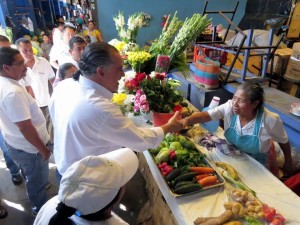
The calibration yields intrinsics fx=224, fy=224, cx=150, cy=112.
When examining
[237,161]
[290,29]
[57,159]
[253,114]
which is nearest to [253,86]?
[253,114]

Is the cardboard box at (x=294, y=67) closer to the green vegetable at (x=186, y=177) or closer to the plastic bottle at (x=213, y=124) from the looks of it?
the plastic bottle at (x=213, y=124)

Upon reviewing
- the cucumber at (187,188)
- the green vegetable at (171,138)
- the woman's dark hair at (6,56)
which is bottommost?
the cucumber at (187,188)

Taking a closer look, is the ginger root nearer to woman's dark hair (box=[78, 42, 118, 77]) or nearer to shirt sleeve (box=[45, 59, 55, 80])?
woman's dark hair (box=[78, 42, 118, 77])

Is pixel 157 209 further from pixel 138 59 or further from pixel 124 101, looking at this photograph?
pixel 138 59

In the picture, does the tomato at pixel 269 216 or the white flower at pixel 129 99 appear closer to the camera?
the tomato at pixel 269 216

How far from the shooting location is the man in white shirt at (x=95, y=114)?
3.85 ft

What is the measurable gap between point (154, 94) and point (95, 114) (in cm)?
69

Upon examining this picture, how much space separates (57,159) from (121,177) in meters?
0.80

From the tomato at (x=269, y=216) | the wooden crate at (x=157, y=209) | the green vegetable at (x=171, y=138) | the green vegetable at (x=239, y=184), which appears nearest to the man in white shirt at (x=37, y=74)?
the wooden crate at (x=157, y=209)

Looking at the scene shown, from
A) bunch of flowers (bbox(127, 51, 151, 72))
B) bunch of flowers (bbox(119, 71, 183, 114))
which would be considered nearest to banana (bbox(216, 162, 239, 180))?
bunch of flowers (bbox(119, 71, 183, 114))

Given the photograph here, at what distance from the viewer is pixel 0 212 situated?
2217mm

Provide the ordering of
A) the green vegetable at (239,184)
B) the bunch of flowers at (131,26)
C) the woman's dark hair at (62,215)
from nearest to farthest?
the woman's dark hair at (62,215)
the green vegetable at (239,184)
the bunch of flowers at (131,26)

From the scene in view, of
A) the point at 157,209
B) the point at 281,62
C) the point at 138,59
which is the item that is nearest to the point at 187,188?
the point at 157,209

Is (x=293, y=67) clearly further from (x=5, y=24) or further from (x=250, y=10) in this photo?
(x=5, y=24)
